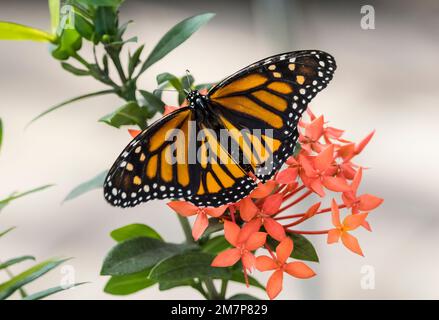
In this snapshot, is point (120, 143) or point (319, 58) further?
→ point (120, 143)

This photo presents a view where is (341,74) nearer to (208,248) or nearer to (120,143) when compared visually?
(120,143)

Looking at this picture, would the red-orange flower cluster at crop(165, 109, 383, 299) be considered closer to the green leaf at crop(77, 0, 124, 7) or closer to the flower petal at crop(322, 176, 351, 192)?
the flower petal at crop(322, 176, 351, 192)

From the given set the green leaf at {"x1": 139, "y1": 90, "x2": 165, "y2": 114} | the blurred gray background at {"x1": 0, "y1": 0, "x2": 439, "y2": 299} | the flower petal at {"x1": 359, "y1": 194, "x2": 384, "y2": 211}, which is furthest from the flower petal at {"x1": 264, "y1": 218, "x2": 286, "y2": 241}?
the blurred gray background at {"x1": 0, "y1": 0, "x2": 439, "y2": 299}

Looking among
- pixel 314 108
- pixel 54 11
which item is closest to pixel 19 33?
pixel 54 11

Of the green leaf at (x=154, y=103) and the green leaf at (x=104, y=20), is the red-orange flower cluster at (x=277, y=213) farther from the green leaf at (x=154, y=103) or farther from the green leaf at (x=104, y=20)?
the green leaf at (x=104, y=20)

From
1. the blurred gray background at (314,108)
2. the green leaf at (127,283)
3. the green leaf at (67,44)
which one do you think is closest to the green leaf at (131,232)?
the green leaf at (127,283)
